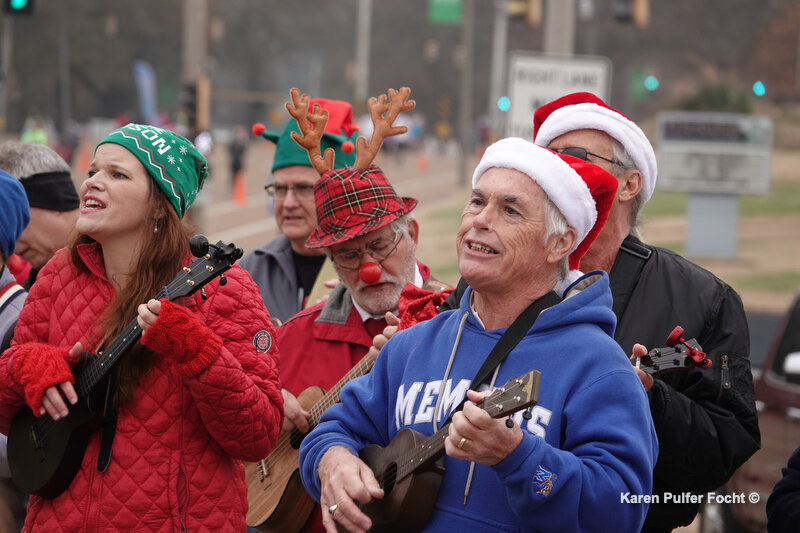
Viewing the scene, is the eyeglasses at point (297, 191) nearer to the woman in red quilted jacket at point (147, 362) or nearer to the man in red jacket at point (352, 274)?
the man in red jacket at point (352, 274)

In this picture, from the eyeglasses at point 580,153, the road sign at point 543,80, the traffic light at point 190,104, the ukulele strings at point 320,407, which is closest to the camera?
the eyeglasses at point 580,153

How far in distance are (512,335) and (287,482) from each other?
1.45 meters

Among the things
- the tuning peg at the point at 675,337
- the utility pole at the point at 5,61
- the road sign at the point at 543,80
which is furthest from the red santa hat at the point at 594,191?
the utility pole at the point at 5,61

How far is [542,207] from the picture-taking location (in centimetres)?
294

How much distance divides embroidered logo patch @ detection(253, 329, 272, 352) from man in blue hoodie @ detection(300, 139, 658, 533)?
1.26 ft

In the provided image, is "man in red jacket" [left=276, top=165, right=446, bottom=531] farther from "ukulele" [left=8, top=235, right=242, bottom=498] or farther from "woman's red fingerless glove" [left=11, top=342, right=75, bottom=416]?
"woman's red fingerless glove" [left=11, top=342, right=75, bottom=416]

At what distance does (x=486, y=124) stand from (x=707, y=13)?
680 inches

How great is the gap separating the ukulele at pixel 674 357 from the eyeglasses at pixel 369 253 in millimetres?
1287

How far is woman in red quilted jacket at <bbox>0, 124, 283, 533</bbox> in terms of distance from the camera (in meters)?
3.29

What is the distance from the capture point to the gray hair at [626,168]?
372cm

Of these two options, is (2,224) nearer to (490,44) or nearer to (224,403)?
(224,403)

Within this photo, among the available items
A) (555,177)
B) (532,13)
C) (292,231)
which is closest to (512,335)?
(555,177)

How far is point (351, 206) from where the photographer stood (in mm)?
4215

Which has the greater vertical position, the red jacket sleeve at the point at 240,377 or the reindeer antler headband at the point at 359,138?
the reindeer antler headband at the point at 359,138
